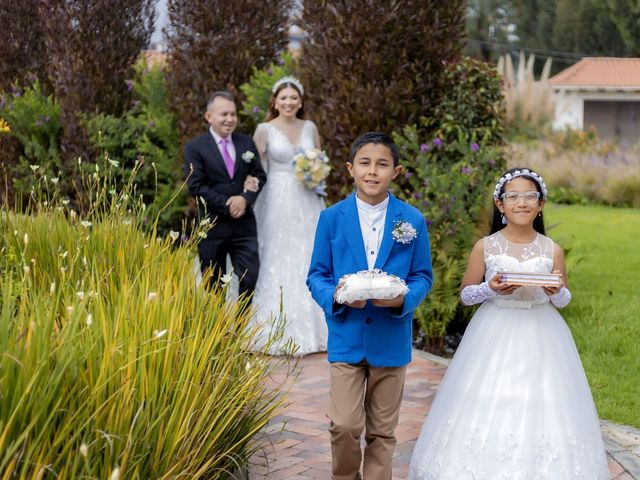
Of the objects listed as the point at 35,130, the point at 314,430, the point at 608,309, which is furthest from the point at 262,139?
the point at 35,130

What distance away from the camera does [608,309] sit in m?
8.82

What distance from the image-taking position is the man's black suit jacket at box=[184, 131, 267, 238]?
718 cm

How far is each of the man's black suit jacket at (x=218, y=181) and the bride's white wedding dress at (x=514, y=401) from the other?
9.92 ft

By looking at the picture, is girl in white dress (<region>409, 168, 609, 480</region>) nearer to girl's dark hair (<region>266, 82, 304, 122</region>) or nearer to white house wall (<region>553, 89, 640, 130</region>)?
girl's dark hair (<region>266, 82, 304, 122</region>)

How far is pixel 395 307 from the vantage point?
4074 mm

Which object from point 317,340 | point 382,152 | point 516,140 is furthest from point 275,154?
point 516,140

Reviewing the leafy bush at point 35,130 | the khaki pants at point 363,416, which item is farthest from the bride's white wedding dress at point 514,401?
the leafy bush at point 35,130

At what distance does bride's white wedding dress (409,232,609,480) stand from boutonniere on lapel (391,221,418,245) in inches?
27.5

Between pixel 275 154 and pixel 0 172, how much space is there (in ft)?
19.2

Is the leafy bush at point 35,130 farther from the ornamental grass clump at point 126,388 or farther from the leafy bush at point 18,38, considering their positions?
the ornamental grass clump at point 126,388

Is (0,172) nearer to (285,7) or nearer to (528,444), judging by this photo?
(285,7)

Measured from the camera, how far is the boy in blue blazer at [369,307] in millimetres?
4094

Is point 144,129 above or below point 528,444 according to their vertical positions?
above

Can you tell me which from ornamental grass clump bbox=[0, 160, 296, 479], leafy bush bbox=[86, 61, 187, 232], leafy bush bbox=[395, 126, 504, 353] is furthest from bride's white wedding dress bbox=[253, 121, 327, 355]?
ornamental grass clump bbox=[0, 160, 296, 479]
